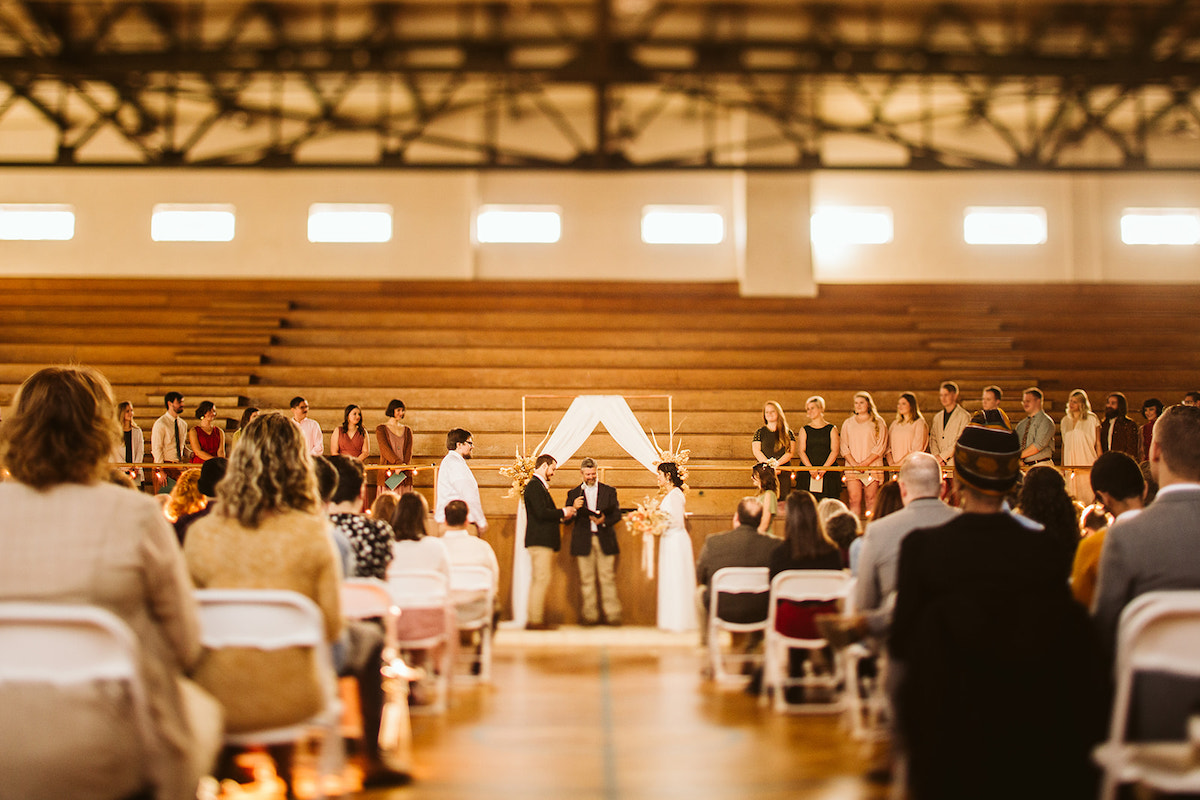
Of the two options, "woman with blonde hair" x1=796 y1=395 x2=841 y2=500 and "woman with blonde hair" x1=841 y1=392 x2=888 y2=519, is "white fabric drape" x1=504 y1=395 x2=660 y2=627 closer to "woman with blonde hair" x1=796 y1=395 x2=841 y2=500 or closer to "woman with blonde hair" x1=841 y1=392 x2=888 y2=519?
"woman with blonde hair" x1=796 y1=395 x2=841 y2=500

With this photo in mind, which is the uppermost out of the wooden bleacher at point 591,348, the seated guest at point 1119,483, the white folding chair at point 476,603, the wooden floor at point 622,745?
→ the wooden bleacher at point 591,348

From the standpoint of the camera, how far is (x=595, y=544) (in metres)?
7.94

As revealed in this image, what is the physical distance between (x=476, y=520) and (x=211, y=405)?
10.8ft

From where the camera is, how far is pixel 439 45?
451 inches

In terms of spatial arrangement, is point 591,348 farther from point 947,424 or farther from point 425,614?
point 425,614

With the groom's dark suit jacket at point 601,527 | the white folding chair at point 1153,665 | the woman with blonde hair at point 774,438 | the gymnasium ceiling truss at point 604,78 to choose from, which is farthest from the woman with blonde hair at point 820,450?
the white folding chair at point 1153,665

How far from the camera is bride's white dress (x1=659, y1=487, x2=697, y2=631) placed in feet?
25.1

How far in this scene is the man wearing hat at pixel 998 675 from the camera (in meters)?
2.18

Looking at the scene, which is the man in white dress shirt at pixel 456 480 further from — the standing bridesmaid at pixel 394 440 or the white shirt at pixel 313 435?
the white shirt at pixel 313 435

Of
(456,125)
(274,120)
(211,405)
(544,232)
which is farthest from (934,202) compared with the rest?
(211,405)

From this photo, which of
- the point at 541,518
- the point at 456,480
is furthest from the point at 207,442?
the point at 541,518

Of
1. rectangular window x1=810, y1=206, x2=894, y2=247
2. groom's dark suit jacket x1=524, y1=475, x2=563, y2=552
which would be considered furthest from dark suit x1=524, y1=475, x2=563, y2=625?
rectangular window x1=810, y1=206, x2=894, y2=247

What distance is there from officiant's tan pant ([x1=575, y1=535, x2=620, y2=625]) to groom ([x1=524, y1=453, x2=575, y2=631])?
0.27 m

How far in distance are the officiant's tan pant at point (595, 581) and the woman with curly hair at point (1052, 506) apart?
4.33 meters
